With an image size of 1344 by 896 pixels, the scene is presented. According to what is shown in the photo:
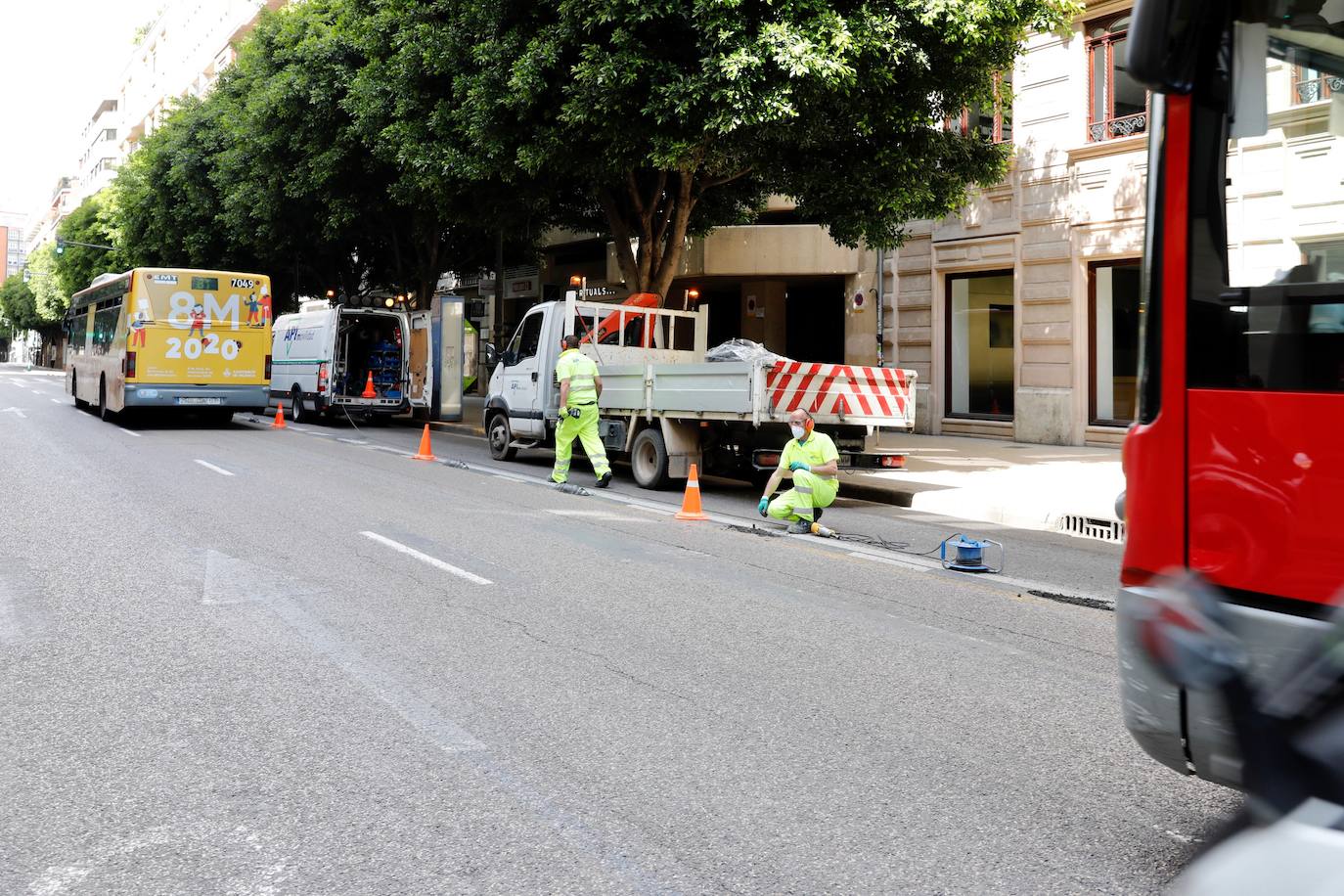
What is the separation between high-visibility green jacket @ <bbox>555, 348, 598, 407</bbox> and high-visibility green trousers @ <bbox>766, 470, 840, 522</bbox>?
12.0 ft

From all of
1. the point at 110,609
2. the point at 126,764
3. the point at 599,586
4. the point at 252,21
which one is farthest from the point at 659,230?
the point at 252,21

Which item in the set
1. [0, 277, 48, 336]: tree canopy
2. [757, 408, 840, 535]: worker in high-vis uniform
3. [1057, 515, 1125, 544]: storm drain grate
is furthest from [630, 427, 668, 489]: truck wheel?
[0, 277, 48, 336]: tree canopy

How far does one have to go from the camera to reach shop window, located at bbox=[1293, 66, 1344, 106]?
9.91 feet

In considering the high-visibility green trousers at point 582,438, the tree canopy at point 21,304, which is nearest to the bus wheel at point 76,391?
the high-visibility green trousers at point 582,438

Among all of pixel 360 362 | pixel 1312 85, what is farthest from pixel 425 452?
pixel 1312 85

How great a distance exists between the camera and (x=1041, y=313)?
20812 mm

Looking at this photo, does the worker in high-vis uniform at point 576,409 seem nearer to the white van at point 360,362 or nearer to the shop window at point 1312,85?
the shop window at point 1312,85

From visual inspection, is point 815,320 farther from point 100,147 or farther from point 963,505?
point 100,147

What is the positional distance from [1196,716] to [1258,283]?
1159mm

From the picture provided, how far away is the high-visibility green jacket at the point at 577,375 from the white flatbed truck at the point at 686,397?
0.74 m

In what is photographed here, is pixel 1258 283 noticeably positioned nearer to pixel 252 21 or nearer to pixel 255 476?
pixel 255 476

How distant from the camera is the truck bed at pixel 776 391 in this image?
12570mm

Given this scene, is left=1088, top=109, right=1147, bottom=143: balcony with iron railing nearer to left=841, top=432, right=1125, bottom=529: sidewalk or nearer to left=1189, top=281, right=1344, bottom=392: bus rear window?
left=841, top=432, right=1125, bottom=529: sidewalk

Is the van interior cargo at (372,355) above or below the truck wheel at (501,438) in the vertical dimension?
above
